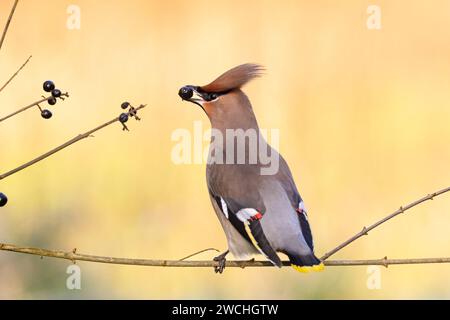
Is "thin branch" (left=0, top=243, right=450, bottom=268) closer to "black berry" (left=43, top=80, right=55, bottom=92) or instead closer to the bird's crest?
"black berry" (left=43, top=80, right=55, bottom=92)

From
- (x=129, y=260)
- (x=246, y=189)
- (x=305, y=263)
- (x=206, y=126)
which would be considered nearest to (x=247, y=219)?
(x=246, y=189)

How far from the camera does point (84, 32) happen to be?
488 cm

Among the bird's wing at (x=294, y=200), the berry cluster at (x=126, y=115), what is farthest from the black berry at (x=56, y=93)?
the bird's wing at (x=294, y=200)

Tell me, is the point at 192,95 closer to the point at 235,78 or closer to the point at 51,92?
the point at 235,78

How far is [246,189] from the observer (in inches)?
86.7

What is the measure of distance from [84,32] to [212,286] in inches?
72.5

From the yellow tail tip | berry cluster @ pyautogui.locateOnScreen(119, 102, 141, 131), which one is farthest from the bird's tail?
berry cluster @ pyautogui.locateOnScreen(119, 102, 141, 131)

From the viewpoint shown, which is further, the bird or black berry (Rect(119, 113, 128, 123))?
the bird

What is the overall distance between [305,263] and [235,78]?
0.52 metres

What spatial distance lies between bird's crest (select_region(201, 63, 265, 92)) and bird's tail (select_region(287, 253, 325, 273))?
458 millimetres

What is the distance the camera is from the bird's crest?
86.4 inches

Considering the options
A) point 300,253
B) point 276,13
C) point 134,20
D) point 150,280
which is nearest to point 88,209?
point 150,280

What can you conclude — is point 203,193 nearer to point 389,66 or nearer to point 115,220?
point 115,220

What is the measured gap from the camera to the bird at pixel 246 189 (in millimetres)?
2191
